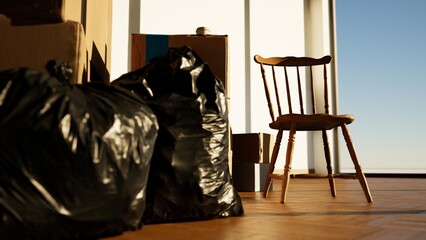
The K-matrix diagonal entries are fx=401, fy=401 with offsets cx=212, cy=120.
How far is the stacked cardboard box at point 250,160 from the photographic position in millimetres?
2859

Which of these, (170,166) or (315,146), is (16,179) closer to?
(170,166)

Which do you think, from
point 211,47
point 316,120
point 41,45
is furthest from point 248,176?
point 41,45

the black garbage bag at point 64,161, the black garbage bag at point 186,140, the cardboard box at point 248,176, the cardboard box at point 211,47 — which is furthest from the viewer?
the cardboard box at point 248,176

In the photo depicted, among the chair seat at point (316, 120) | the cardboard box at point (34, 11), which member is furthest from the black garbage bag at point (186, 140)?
the chair seat at point (316, 120)

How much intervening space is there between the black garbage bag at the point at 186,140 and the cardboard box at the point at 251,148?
4.95 ft

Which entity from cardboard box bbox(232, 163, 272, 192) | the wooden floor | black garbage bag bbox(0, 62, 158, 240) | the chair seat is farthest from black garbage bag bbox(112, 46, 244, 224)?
cardboard box bbox(232, 163, 272, 192)

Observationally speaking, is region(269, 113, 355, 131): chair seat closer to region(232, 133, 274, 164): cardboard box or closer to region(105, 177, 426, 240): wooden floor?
region(105, 177, 426, 240): wooden floor

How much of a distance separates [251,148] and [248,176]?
0.24 metres

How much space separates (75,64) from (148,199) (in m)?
0.49

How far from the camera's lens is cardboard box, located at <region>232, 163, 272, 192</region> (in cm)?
285

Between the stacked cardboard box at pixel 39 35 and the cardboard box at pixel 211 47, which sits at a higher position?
the cardboard box at pixel 211 47

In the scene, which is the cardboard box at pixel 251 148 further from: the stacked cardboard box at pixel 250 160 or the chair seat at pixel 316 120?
the chair seat at pixel 316 120

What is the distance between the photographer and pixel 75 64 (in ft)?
4.17

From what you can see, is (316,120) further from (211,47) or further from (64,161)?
(64,161)
